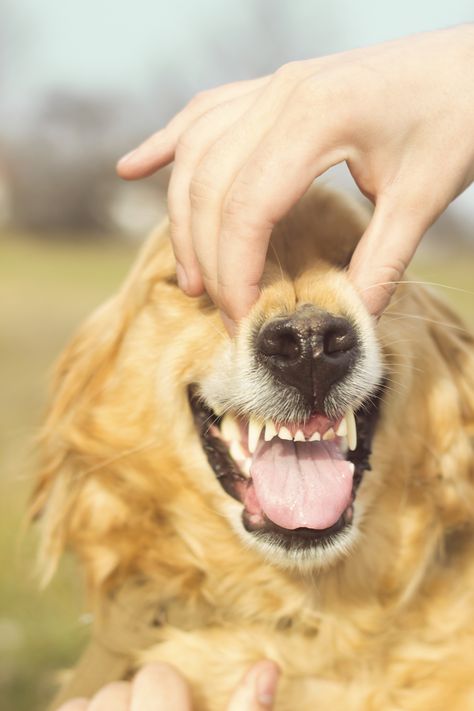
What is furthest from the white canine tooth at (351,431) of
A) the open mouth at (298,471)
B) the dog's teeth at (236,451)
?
the dog's teeth at (236,451)

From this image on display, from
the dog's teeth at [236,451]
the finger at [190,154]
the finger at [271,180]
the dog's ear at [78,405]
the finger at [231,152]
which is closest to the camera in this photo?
the finger at [271,180]

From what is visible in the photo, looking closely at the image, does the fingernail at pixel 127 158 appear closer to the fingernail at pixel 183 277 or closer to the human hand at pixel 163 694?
the fingernail at pixel 183 277

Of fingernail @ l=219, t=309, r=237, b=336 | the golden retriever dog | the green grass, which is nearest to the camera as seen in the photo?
fingernail @ l=219, t=309, r=237, b=336

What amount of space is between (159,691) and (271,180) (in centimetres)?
125

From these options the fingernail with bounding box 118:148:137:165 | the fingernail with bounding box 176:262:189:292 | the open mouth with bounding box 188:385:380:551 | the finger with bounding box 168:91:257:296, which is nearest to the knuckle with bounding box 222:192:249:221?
the finger with bounding box 168:91:257:296

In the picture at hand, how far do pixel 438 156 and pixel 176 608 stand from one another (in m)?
1.45

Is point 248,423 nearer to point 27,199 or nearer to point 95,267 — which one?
point 95,267

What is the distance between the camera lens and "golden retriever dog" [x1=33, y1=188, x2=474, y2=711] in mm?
2227

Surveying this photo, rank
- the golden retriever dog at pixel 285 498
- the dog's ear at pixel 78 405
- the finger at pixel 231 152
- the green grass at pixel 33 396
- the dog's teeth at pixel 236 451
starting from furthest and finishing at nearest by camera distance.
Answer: the green grass at pixel 33 396
the dog's ear at pixel 78 405
the dog's teeth at pixel 236 451
the golden retriever dog at pixel 285 498
the finger at pixel 231 152

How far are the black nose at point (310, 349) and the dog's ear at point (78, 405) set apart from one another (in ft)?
2.18

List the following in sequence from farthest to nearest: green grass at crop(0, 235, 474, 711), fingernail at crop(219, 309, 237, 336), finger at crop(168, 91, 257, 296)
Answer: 1. green grass at crop(0, 235, 474, 711)
2. fingernail at crop(219, 309, 237, 336)
3. finger at crop(168, 91, 257, 296)

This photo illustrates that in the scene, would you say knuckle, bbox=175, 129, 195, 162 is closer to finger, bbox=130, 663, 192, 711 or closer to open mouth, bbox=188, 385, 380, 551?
open mouth, bbox=188, 385, 380, 551

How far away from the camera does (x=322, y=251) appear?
8.08 feet

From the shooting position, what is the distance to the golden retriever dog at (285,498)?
2.23m
